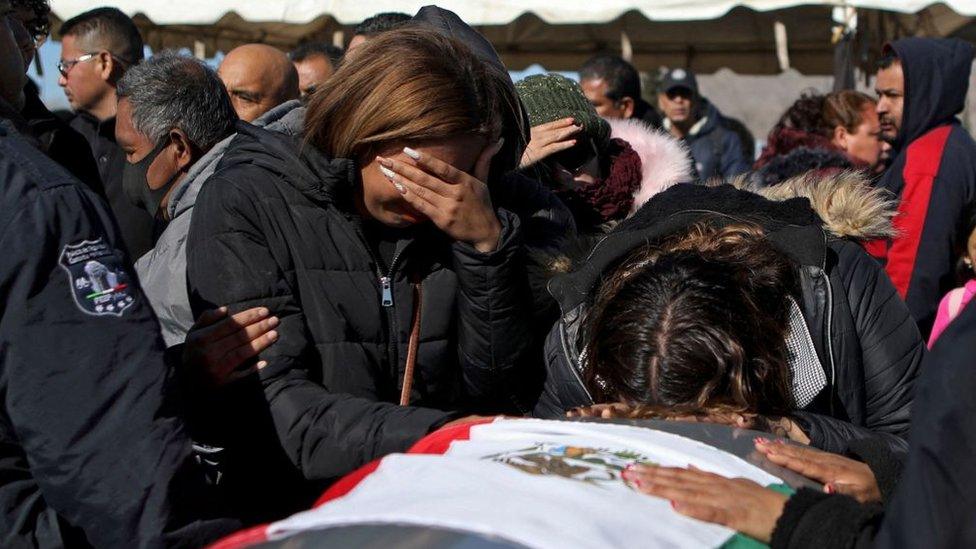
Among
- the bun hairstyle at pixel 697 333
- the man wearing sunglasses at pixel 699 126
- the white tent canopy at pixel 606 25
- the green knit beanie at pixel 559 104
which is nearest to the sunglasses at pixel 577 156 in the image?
the green knit beanie at pixel 559 104

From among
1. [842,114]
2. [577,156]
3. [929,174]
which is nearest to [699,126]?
[842,114]

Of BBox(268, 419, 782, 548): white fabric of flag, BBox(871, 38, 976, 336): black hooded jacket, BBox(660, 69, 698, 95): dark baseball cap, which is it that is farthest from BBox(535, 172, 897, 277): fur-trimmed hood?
BBox(660, 69, 698, 95): dark baseball cap

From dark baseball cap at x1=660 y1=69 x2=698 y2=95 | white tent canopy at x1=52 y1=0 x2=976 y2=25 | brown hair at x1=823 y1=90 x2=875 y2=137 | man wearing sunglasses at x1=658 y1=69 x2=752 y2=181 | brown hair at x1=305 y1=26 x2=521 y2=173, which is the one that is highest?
brown hair at x1=305 y1=26 x2=521 y2=173

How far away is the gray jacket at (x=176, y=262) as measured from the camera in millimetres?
2674

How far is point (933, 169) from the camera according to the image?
4895 mm

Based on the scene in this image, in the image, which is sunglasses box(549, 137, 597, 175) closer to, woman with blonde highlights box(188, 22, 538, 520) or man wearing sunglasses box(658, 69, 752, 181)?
woman with blonde highlights box(188, 22, 538, 520)

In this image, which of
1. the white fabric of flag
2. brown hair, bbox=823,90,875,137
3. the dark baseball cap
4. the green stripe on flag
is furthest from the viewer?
the dark baseball cap

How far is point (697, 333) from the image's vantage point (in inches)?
78.2

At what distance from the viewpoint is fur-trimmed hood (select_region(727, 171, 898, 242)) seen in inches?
100

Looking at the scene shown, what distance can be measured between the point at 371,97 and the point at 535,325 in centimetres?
66

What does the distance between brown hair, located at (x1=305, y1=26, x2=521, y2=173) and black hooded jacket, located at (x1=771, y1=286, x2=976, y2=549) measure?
1.24 meters

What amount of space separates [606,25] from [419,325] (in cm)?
674

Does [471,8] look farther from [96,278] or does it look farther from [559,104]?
[96,278]

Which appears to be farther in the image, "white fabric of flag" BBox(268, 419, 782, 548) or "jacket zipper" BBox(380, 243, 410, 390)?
"jacket zipper" BBox(380, 243, 410, 390)
